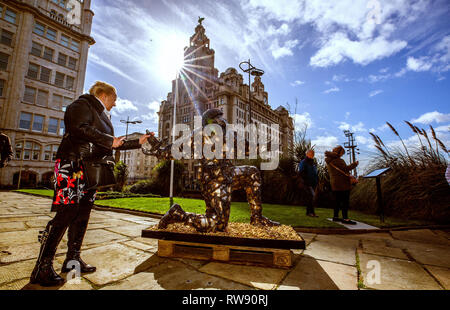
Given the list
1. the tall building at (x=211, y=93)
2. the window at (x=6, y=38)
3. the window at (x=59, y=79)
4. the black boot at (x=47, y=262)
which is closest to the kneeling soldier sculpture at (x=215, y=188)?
the black boot at (x=47, y=262)

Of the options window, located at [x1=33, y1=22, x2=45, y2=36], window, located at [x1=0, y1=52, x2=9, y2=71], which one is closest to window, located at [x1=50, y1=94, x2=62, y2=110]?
window, located at [x1=0, y1=52, x2=9, y2=71]

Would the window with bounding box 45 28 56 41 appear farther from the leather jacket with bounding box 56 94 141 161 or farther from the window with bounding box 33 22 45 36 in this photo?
the leather jacket with bounding box 56 94 141 161

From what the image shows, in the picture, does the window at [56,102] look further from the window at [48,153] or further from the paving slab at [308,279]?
the paving slab at [308,279]

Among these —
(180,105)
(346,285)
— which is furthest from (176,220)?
(180,105)

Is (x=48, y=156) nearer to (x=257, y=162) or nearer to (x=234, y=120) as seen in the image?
(x=257, y=162)

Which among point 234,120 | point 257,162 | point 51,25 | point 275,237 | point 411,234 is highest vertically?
point 51,25

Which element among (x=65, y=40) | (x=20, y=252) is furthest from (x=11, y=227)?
(x=65, y=40)

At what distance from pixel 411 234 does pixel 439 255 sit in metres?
1.50

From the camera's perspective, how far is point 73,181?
1739 mm

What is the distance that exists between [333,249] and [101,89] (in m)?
3.56

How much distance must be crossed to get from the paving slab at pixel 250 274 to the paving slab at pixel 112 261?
744 millimetres

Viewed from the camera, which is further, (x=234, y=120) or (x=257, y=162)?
(x=234, y=120)
